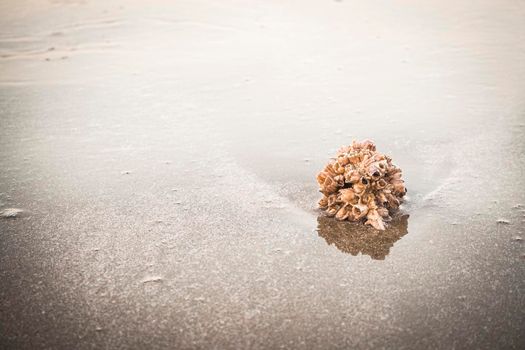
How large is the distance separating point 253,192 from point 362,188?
0.69 meters

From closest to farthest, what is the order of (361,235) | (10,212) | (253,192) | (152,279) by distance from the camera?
(152,279) → (361,235) → (10,212) → (253,192)

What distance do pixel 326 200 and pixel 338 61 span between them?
10.1 feet

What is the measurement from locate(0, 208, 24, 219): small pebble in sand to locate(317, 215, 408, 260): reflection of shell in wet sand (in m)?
1.65

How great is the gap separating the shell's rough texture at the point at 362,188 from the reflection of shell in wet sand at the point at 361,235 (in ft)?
0.13

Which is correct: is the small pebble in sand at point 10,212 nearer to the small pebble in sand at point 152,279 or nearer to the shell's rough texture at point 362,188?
the small pebble in sand at point 152,279

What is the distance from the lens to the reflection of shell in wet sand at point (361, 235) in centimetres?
208

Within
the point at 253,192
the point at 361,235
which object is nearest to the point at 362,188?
the point at 361,235

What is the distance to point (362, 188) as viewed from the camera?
2219 mm

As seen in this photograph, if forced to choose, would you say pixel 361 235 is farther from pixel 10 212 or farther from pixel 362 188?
pixel 10 212

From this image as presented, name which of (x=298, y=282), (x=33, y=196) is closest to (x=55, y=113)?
(x=33, y=196)

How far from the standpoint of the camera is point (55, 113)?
3834 millimetres

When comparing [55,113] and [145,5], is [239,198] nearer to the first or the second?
[55,113]

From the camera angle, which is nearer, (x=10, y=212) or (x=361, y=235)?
(x=361, y=235)

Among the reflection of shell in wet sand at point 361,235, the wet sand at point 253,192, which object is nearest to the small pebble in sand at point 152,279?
A: the wet sand at point 253,192
